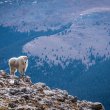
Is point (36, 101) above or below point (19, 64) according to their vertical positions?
above

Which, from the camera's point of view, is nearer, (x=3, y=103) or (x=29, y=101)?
(x=3, y=103)

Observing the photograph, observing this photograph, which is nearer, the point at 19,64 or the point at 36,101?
the point at 36,101

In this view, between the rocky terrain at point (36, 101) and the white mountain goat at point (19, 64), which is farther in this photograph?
the white mountain goat at point (19, 64)

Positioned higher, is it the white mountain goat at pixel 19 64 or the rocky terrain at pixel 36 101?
the rocky terrain at pixel 36 101

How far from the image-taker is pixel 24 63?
44312 millimetres

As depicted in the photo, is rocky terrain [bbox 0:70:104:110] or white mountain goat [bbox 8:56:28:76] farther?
white mountain goat [bbox 8:56:28:76]

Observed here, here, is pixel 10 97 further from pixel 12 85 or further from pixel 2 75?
pixel 2 75

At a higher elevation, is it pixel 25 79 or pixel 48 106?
pixel 48 106

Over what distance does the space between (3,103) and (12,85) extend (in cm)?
758

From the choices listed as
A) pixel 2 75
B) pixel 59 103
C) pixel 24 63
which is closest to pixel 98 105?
pixel 59 103

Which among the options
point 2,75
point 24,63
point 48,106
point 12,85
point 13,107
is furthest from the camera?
point 24,63

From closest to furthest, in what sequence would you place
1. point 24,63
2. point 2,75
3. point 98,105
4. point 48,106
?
point 48,106 → point 98,105 → point 2,75 → point 24,63

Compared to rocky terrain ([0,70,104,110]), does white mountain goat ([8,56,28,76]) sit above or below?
below

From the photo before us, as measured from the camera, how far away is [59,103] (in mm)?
24859
